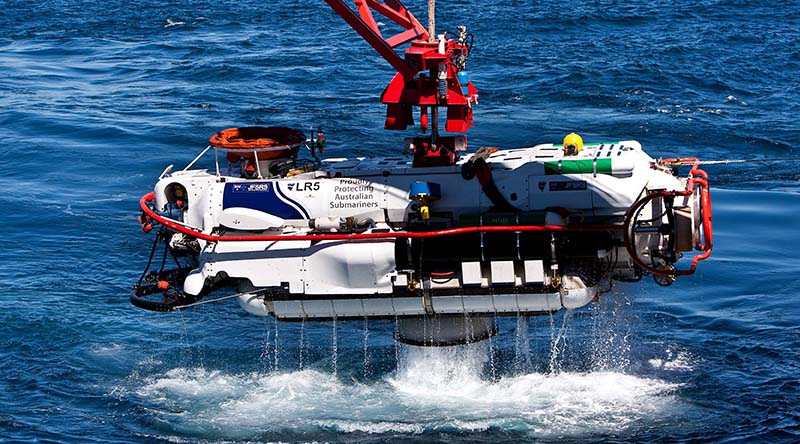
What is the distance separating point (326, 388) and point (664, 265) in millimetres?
9349

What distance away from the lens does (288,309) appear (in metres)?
28.8

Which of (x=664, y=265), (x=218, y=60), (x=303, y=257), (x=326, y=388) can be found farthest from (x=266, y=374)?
(x=218, y=60)

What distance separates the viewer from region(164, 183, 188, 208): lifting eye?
29.6 metres

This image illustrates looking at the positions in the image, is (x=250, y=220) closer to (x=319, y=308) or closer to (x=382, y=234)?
(x=319, y=308)

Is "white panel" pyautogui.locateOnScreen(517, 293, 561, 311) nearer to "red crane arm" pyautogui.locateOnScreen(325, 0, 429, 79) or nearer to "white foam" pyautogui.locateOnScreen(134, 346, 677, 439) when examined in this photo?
"white foam" pyautogui.locateOnScreen(134, 346, 677, 439)

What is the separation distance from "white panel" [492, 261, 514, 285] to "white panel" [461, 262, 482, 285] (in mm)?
345

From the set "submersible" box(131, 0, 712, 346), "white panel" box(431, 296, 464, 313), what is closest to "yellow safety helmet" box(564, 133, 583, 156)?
"submersible" box(131, 0, 712, 346)

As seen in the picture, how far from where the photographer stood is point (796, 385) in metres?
30.2

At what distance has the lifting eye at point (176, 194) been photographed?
97.0 feet

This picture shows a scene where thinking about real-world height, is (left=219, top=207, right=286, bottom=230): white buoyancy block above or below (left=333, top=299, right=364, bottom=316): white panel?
above

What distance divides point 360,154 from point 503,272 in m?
20.4

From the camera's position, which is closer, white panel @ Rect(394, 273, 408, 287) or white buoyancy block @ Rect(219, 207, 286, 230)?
white panel @ Rect(394, 273, 408, 287)

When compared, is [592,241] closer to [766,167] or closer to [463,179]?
[463,179]

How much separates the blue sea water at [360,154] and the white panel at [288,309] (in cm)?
261
